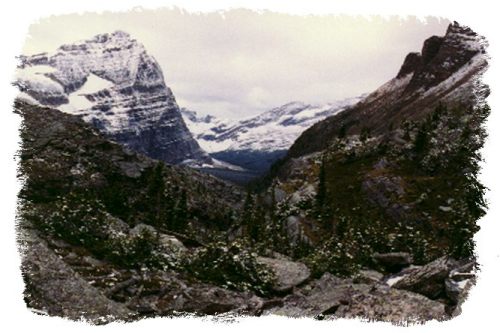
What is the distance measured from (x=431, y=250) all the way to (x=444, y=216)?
1106 cm

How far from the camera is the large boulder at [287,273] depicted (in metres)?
29.7

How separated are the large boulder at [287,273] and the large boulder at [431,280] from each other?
6024mm

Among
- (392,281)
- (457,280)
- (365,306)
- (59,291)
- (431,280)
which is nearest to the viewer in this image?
(59,291)

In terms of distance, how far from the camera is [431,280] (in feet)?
84.3

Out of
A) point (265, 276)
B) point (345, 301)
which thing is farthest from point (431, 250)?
point (345, 301)

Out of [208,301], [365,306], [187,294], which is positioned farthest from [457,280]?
[187,294]

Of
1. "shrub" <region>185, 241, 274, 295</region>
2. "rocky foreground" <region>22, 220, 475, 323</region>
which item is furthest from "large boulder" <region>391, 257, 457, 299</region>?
"shrub" <region>185, 241, 274, 295</region>

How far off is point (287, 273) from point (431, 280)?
368 inches

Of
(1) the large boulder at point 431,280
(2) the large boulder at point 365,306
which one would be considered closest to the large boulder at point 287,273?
(2) the large boulder at point 365,306

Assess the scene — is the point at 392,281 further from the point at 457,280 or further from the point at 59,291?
the point at 59,291

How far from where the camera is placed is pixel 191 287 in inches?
1006

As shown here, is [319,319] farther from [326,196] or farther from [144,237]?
[326,196]

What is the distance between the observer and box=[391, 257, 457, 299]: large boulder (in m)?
24.8

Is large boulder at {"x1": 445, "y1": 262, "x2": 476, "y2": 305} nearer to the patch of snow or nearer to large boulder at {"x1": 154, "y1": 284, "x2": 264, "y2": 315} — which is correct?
the patch of snow
